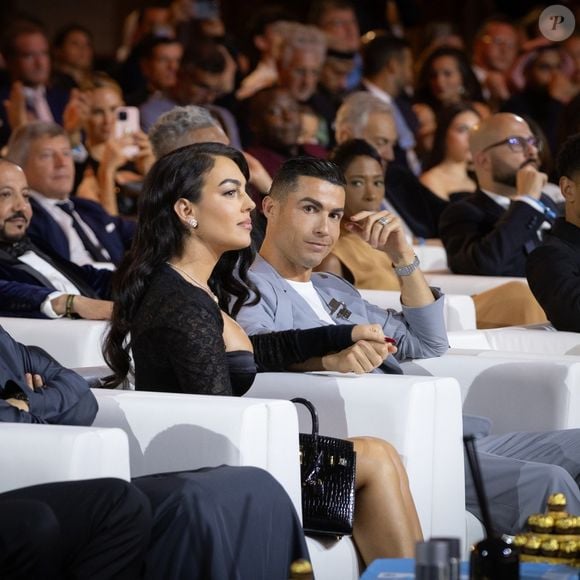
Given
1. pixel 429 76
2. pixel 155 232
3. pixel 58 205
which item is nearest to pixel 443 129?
pixel 429 76

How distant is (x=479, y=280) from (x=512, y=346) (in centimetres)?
103

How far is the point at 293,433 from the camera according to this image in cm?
339

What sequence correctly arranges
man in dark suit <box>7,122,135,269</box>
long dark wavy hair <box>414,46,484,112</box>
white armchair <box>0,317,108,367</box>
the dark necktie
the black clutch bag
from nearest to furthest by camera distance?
the black clutch bag → white armchair <box>0,317,108,367</box> → man in dark suit <box>7,122,135,269</box> → the dark necktie → long dark wavy hair <box>414,46,484,112</box>

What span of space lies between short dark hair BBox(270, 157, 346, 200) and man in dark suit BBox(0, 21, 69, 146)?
3.94 metres

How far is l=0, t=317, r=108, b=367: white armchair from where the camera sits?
15.4 feet

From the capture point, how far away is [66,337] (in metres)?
4.73

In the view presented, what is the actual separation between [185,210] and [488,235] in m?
2.69

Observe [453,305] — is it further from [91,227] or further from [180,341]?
[180,341]

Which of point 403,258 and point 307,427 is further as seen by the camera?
point 403,258

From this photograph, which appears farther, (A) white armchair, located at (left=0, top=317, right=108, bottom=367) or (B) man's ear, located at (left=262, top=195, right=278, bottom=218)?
(A) white armchair, located at (left=0, top=317, right=108, bottom=367)

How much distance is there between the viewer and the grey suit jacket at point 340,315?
416 cm

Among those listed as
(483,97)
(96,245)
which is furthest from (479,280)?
(483,97)

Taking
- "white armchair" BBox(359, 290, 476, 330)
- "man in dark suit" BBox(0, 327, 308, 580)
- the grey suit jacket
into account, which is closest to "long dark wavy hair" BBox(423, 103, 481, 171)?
"white armchair" BBox(359, 290, 476, 330)

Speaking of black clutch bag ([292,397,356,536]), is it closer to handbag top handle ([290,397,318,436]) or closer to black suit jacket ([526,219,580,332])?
handbag top handle ([290,397,318,436])
